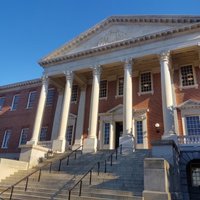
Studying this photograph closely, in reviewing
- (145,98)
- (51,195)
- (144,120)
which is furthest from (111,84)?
(51,195)

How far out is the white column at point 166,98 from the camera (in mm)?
15086

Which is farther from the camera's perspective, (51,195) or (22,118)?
(22,118)

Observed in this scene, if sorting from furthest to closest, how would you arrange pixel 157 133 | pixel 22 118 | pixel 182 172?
1. pixel 22 118
2. pixel 157 133
3. pixel 182 172

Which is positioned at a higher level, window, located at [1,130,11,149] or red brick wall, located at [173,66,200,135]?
red brick wall, located at [173,66,200,135]

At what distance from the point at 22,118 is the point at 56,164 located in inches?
532

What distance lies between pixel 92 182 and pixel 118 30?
48.0 feet

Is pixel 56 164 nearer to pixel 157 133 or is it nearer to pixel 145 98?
pixel 157 133

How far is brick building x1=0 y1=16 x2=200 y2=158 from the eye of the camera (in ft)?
55.9

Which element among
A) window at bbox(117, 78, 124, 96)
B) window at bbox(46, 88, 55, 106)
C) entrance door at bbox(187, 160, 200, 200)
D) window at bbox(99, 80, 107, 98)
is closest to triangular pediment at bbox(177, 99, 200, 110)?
entrance door at bbox(187, 160, 200, 200)

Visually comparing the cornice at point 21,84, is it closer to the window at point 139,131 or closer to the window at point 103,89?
the window at point 103,89

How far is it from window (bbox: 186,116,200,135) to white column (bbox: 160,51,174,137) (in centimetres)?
288

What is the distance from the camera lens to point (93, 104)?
18281 mm

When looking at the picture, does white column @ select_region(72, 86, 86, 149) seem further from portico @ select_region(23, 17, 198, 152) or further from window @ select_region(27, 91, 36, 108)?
window @ select_region(27, 91, 36, 108)

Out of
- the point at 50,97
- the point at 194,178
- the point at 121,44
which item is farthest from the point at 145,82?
the point at 50,97
